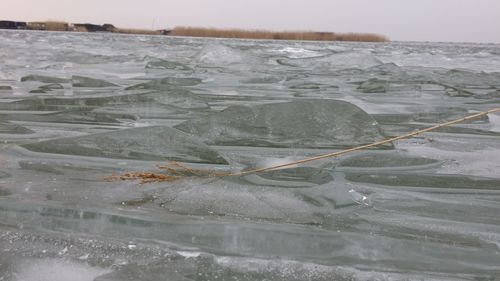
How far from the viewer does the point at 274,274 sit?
5.77ft

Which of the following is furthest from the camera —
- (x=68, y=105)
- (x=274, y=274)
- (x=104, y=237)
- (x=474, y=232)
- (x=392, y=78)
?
(x=392, y=78)

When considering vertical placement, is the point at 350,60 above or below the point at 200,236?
above

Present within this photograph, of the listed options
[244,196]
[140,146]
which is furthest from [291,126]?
[244,196]

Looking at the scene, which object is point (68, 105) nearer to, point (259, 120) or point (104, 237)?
point (259, 120)

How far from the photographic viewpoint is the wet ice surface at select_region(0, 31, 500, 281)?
72.8 inches

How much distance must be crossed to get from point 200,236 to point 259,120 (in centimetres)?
225

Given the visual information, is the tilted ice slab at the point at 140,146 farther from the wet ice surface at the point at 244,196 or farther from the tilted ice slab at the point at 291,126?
Result: the tilted ice slab at the point at 291,126

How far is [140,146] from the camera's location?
3.42 metres

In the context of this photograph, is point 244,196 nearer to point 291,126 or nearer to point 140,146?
point 140,146

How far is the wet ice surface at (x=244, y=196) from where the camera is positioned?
185 centimetres

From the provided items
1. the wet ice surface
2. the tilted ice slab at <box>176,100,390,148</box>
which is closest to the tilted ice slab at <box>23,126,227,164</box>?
the wet ice surface

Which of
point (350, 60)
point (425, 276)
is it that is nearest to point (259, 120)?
point (425, 276)

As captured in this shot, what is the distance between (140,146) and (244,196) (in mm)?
1187

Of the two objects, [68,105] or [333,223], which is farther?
[68,105]
